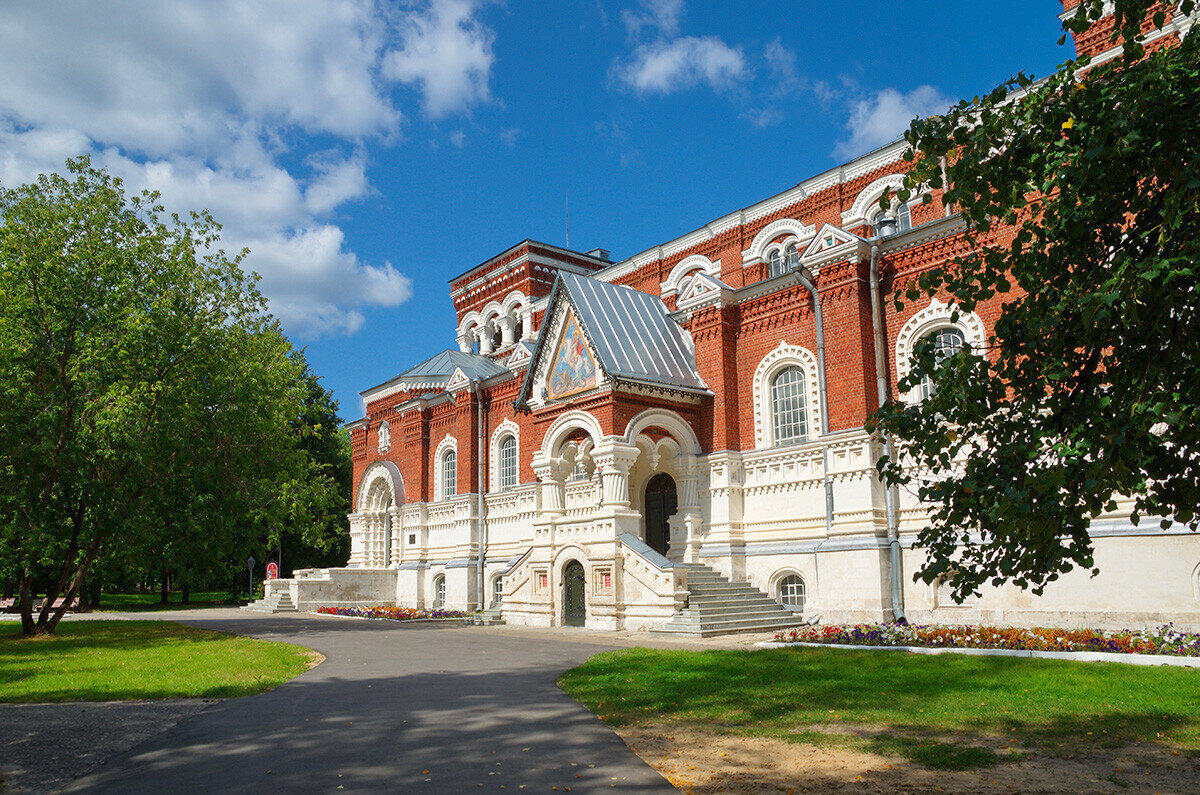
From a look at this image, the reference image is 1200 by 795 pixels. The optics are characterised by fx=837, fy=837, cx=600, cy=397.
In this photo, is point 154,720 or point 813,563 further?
point 813,563

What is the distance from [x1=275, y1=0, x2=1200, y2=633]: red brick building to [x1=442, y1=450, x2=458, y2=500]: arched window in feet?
11.7

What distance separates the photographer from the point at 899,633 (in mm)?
13531

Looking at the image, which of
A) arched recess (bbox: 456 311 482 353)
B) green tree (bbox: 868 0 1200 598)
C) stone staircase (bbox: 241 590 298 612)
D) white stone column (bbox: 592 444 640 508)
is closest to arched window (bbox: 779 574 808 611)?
white stone column (bbox: 592 444 640 508)

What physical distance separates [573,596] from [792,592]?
5.14 m

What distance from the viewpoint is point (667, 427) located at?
2033 cm

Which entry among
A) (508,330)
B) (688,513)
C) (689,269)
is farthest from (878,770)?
(508,330)

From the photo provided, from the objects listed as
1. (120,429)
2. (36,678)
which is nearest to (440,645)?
(36,678)

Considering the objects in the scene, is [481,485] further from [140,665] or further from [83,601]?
[83,601]

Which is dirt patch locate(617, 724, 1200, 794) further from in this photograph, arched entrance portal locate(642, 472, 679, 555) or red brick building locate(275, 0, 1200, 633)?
arched entrance portal locate(642, 472, 679, 555)

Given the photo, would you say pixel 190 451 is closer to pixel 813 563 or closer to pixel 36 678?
pixel 36 678

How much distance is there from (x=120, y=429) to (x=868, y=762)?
16.2 metres

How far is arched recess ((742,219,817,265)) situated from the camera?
2388 cm

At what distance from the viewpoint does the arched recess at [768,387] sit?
1894cm

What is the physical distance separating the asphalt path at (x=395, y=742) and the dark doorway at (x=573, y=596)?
7.45 metres
